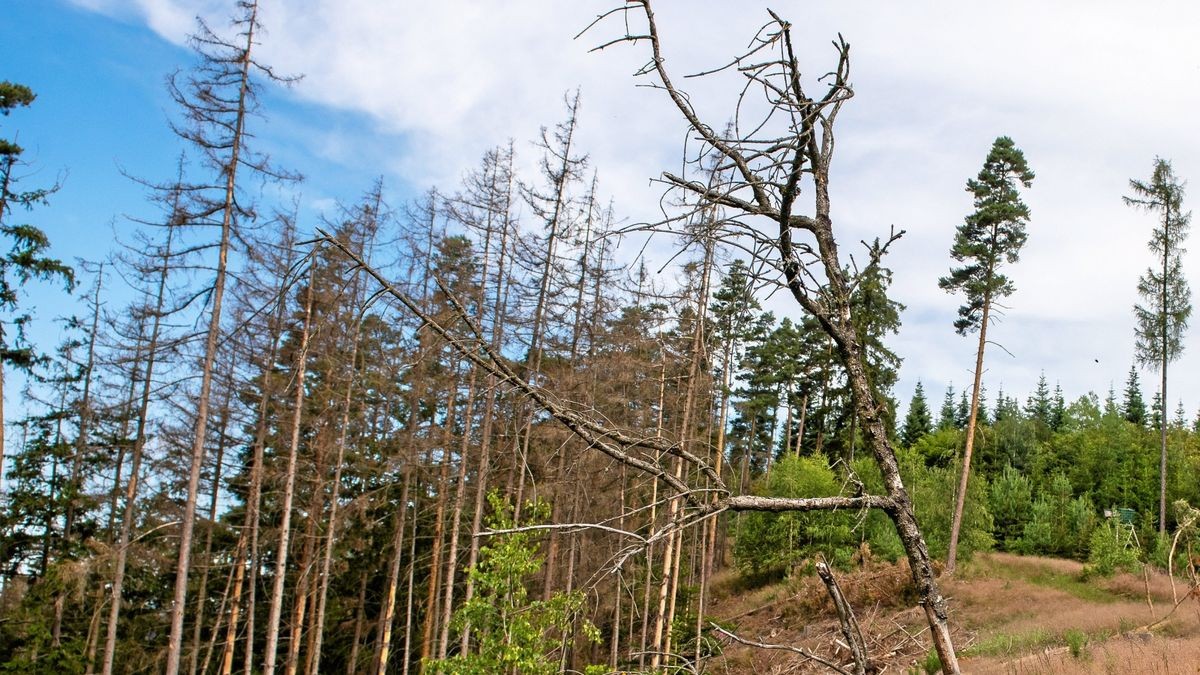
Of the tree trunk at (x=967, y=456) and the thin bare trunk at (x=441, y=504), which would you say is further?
the tree trunk at (x=967, y=456)

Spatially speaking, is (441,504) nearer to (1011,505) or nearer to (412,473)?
(412,473)

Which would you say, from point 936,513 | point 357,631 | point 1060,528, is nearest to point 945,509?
point 936,513

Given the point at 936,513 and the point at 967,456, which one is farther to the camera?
the point at 936,513

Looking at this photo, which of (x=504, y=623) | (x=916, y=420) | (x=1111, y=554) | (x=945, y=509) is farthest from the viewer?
(x=916, y=420)

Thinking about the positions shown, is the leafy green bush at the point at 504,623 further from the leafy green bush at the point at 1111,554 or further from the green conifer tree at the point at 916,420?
the green conifer tree at the point at 916,420

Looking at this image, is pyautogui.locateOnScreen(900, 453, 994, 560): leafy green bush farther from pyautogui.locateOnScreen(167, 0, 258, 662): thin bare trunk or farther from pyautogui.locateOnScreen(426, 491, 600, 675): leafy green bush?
pyautogui.locateOnScreen(167, 0, 258, 662): thin bare trunk

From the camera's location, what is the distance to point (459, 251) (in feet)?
71.8

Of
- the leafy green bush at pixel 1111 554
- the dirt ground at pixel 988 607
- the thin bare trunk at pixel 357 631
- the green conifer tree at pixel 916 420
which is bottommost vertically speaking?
the thin bare trunk at pixel 357 631

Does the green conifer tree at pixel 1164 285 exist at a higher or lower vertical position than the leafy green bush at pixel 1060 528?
higher

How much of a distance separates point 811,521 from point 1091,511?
1114 cm

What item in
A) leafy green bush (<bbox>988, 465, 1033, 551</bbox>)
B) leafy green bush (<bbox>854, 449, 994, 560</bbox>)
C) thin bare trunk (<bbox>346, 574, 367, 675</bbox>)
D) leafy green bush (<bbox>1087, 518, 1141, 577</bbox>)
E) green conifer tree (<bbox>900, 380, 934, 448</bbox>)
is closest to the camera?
leafy green bush (<bbox>1087, 518, 1141, 577</bbox>)

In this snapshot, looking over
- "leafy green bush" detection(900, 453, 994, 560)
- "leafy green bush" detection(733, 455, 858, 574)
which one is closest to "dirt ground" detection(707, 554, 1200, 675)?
"leafy green bush" detection(900, 453, 994, 560)

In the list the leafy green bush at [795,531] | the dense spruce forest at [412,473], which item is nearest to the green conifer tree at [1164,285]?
the dense spruce forest at [412,473]

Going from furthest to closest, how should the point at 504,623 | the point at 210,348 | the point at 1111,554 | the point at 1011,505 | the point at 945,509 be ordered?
the point at 1011,505 < the point at 945,509 < the point at 1111,554 < the point at 210,348 < the point at 504,623
